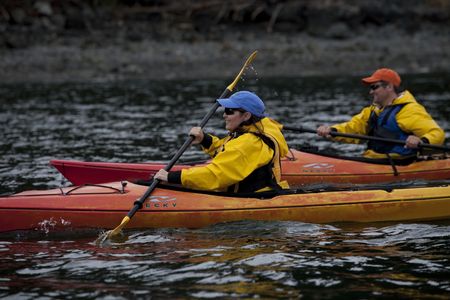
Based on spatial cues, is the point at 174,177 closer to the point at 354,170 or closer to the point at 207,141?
the point at 207,141

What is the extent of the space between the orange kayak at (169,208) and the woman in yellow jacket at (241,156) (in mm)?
210

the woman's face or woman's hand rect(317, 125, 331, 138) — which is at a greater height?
the woman's face

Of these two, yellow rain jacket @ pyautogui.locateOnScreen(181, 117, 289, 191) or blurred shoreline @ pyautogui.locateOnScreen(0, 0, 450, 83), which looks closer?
yellow rain jacket @ pyautogui.locateOnScreen(181, 117, 289, 191)

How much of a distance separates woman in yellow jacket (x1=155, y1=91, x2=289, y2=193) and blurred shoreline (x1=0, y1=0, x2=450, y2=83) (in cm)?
1740

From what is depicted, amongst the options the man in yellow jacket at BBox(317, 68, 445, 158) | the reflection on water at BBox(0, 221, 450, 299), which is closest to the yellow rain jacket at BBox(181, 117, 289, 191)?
the reflection on water at BBox(0, 221, 450, 299)

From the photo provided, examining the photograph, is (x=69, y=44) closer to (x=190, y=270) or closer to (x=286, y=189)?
(x=286, y=189)

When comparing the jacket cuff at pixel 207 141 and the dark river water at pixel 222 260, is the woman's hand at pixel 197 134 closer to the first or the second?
the jacket cuff at pixel 207 141

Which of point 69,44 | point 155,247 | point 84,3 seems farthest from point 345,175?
point 84,3

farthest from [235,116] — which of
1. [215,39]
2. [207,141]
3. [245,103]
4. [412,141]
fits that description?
[215,39]

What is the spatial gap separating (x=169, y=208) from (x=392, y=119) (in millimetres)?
4093

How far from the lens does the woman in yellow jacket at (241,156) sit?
888 centimetres

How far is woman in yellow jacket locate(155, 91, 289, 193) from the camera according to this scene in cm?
888

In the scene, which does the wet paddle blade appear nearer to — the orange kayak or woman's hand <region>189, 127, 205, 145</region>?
the orange kayak

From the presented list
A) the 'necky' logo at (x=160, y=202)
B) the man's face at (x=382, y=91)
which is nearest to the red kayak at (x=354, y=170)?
the man's face at (x=382, y=91)
